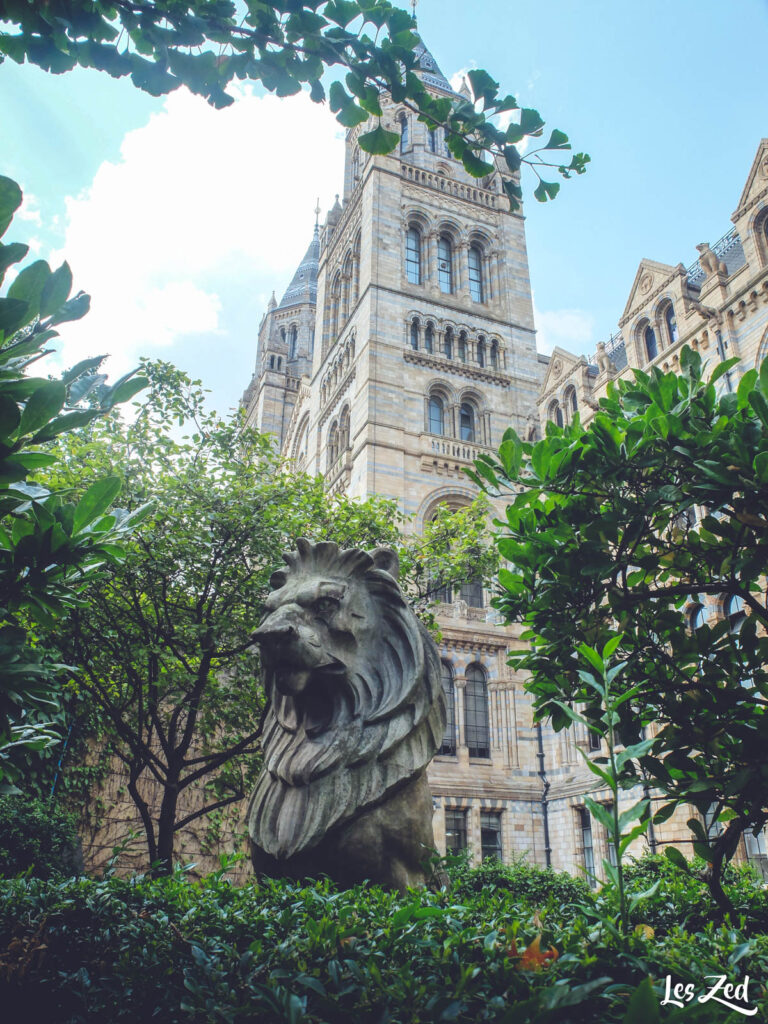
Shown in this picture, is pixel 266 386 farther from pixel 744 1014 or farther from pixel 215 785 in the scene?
pixel 744 1014

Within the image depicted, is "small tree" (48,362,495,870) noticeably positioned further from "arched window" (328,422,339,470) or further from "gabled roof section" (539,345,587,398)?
"arched window" (328,422,339,470)

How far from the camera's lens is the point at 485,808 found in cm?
2297

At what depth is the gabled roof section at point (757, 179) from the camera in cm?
1872

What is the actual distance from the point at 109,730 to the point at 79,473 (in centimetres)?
414

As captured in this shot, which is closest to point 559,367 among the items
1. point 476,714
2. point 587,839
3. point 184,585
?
point 476,714

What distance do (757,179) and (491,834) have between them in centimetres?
2067

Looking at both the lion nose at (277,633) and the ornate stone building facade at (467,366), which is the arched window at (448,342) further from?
the lion nose at (277,633)

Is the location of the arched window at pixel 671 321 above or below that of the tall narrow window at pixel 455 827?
above

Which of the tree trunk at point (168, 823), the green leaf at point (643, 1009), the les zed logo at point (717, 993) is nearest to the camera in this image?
the green leaf at point (643, 1009)

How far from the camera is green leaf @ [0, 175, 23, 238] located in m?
2.17

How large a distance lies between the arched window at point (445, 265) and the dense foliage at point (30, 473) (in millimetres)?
30952

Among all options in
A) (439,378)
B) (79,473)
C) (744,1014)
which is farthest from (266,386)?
(744,1014)

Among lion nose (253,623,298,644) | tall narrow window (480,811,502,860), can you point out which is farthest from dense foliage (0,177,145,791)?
tall narrow window (480,811,502,860)

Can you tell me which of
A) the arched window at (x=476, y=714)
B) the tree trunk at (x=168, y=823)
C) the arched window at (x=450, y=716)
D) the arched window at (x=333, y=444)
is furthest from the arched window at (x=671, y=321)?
the tree trunk at (x=168, y=823)
